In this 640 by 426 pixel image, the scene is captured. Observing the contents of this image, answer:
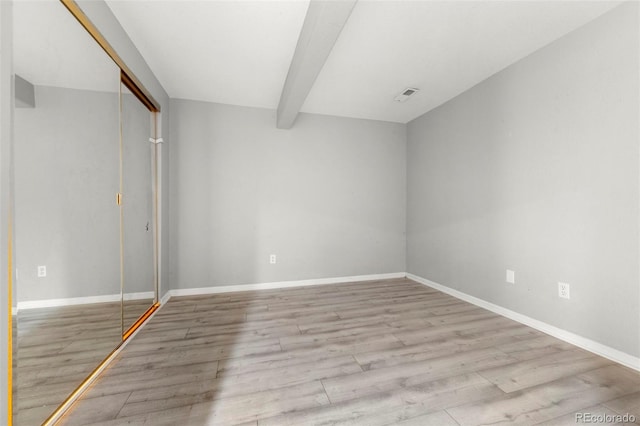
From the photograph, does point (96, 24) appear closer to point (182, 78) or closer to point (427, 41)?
point (182, 78)

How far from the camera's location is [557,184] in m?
2.05

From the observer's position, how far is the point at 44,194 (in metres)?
1.12

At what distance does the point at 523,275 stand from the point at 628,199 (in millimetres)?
957

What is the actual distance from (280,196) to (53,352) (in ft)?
8.39

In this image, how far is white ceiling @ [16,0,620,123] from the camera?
1.26 meters

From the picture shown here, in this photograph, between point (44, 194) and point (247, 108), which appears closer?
point (44, 194)

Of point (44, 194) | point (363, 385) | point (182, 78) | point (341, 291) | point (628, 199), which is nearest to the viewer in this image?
point (44, 194)

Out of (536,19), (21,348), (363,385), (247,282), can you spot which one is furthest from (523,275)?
(21,348)

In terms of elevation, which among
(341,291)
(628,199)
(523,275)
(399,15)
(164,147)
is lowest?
(341,291)

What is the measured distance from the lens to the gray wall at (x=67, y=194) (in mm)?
1019

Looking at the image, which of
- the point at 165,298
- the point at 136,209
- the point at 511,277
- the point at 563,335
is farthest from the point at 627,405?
the point at 165,298

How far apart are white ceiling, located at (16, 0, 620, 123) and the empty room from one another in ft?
0.06

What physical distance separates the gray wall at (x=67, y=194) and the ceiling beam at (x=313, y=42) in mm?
1429

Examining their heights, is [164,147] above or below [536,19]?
below
